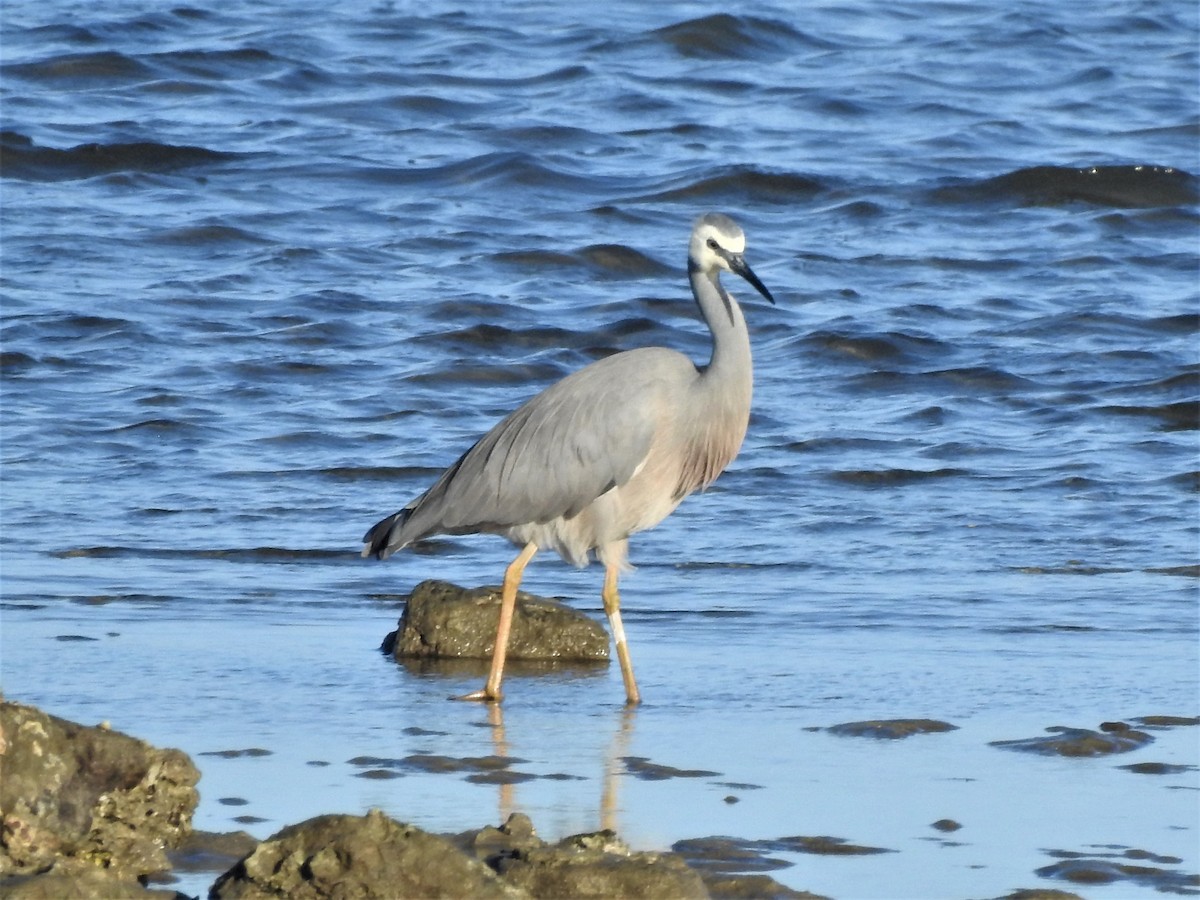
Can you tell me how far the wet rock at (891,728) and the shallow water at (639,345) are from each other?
0.11m

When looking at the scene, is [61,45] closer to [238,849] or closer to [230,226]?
[230,226]

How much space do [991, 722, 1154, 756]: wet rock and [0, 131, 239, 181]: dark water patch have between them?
12.5 m

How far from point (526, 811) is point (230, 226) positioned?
36.1 ft

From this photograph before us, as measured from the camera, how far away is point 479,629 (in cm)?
694

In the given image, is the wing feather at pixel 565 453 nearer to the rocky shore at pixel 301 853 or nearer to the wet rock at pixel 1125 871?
the rocky shore at pixel 301 853

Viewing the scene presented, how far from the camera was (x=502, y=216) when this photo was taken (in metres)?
16.1

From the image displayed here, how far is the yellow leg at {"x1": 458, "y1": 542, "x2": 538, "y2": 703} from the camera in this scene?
6316mm

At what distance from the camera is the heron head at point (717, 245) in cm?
695

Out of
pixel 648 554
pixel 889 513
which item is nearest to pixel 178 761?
pixel 648 554

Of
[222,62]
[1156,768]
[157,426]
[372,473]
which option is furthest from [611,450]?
[222,62]

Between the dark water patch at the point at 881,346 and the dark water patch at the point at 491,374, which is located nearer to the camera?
the dark water patch at the point at 491,374

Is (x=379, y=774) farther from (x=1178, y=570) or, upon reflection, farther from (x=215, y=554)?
(x=1178, y=570)

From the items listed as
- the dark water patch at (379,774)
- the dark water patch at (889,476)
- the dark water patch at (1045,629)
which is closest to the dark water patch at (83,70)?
the dark water patch at (889,476)

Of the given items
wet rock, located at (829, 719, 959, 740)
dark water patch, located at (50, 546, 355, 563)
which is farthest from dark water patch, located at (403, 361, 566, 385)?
wet rock, located at (829, 719, 959, 740)
